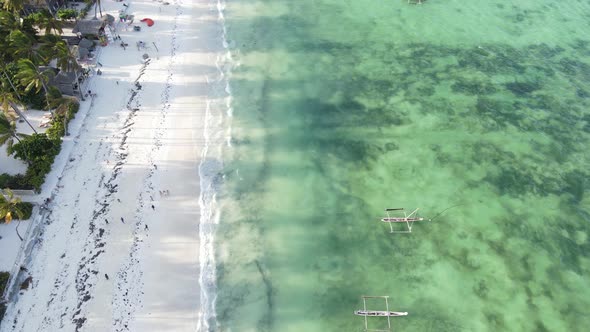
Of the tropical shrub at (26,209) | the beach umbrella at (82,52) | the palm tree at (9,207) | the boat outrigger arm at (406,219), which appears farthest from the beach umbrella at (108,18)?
the boat outrigger arm at (406,219)

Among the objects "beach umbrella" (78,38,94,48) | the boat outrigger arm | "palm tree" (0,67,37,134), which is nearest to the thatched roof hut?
"beach umbrella" (78,38,94,48)

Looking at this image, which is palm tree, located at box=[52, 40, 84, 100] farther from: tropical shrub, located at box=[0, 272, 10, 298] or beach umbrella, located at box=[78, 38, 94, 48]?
tropical shrub, located at box=[0, 272, 10, 298]

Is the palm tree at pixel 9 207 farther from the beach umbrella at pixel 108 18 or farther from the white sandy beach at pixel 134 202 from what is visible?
the beach umbrella at pixel 108 18

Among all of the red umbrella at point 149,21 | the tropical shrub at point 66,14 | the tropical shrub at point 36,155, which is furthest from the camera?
the red umbrella at point 149,21

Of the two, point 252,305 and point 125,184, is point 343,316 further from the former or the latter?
point 125,184

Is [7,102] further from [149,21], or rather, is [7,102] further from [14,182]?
[149,21]

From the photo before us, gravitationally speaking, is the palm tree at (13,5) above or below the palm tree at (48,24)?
above
